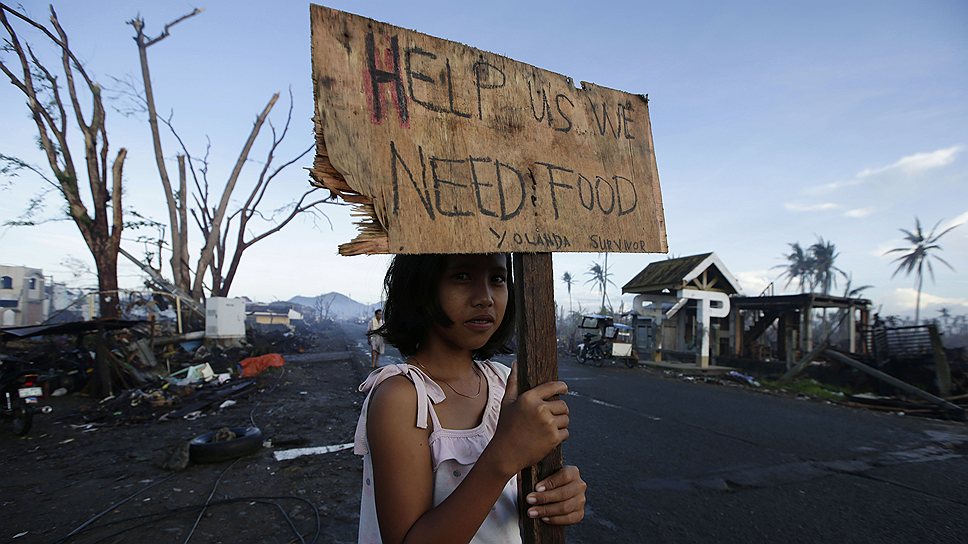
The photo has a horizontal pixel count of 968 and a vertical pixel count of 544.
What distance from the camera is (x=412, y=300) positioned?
133 centimetres

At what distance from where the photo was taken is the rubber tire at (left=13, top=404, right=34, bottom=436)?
244 inches

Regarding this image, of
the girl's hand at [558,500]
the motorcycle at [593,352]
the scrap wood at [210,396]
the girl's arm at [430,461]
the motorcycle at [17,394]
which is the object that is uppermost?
the girl's arm at [430,461]

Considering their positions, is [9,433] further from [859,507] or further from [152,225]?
[152,225]

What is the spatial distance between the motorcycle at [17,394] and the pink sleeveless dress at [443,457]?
801cm

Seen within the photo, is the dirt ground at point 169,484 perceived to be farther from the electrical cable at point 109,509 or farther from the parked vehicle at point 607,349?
the parked vehicle at point 607,349

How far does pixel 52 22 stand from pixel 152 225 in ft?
22.3

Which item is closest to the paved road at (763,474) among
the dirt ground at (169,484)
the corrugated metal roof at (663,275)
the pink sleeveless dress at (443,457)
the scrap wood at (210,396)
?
the dirt ground at (169,484)

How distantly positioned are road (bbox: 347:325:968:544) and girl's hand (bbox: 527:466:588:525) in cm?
257

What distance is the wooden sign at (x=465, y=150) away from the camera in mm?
1001

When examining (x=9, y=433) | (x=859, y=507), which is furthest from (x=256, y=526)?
(x=9, y=433)

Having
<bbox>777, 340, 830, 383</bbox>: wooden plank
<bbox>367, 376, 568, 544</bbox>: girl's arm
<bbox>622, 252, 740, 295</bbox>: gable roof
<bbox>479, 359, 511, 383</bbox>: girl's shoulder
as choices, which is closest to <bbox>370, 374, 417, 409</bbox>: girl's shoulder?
<bbox>367, 376, 568, 544</bbox>: girl's arm

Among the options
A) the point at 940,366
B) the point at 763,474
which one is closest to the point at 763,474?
the point at 763,474

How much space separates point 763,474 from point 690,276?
12626 millimetres

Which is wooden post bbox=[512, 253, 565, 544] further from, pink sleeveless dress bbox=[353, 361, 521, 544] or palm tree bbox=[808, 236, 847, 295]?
Result: palm tree bbox=[808, 236, 847, 295]
